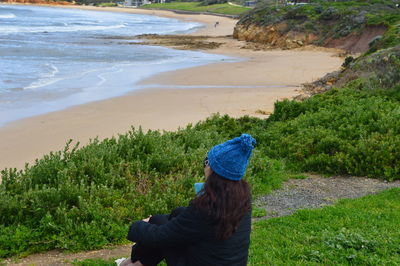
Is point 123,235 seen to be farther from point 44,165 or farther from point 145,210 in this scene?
point 44,165

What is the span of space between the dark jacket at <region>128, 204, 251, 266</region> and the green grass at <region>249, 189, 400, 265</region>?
56.2 inches

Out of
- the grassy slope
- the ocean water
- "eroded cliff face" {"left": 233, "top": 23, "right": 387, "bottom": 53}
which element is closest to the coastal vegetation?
the ocean water

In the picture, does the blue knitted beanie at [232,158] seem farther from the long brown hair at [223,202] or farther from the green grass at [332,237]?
the green grass at [332,237]

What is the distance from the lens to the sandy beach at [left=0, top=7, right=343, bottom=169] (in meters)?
12.1

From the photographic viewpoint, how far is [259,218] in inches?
241

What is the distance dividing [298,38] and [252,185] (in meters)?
34.4

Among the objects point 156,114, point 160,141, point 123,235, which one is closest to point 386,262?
point 123,235

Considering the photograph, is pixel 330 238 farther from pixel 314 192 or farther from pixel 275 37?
pixel 275 37

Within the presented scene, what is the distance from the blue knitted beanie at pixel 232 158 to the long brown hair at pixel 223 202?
5cm

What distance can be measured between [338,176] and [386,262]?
3.58 m

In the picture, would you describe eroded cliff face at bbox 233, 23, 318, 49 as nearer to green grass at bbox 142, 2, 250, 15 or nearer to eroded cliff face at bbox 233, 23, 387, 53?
eroded cliff face at bbox 233, 23, 387, 53

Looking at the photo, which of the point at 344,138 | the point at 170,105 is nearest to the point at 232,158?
the point at 344,138

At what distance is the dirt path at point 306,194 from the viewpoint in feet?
16.9

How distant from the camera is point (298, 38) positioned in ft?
130
